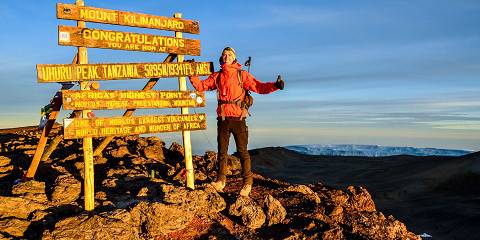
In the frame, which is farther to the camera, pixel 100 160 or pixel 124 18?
pixel 100 160

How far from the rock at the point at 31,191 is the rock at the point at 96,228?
5.72 feet

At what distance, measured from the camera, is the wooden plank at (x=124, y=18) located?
764 centimetres

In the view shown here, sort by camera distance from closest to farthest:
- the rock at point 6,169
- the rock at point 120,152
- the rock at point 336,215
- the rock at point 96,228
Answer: the rock at point 96,228, the rock at point 336,215, the rock at point 6,169, the rock at point 120,152

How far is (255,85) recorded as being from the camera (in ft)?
28.8

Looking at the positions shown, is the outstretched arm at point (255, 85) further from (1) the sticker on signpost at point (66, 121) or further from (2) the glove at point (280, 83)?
(1) the sticker on signpost at point (66, 121)

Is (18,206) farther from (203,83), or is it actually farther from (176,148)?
(176,148)

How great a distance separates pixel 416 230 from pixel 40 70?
992 centimetres

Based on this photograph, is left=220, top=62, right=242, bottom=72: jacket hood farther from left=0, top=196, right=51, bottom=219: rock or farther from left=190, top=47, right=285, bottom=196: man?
left=0, top=196, right=51, bottom=219: rock

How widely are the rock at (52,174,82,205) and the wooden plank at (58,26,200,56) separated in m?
2.74

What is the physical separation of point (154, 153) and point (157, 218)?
5968 mm

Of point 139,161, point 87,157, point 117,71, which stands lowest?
point 139,161

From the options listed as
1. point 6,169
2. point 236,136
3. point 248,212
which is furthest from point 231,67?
point 6,169

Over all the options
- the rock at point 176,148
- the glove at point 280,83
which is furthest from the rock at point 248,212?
the rock at point 176,148

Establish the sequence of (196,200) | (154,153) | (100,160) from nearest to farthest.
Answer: (196,200), (100,160), (154,153)
